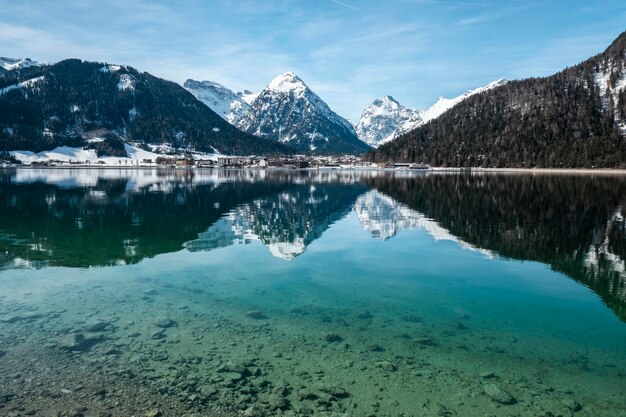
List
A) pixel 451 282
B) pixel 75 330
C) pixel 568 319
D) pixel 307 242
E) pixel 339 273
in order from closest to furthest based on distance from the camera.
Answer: pixel 75 330 → pixel 568 319 → pixel 451 282 → pixel 339 273 → pixel 307 242

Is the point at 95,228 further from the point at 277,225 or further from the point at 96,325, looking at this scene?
the point at 96,325

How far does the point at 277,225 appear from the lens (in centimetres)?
4897

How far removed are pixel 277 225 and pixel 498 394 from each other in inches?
1440

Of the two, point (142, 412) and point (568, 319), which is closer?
point (142, 412)

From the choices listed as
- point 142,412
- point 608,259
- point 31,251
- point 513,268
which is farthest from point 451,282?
point 31,251

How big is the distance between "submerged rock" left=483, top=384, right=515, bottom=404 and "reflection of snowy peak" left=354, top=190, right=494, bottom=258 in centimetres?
2104

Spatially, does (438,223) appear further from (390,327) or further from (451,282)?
(390,327)

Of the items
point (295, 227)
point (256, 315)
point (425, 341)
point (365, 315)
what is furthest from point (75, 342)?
point (295, 227)

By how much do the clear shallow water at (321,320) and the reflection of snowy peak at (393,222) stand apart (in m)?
0.63

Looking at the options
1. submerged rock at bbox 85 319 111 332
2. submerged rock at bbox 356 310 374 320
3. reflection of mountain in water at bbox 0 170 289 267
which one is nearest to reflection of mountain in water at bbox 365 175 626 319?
submerged rock at bbox 356 310 374 320

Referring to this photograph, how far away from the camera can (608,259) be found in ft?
104

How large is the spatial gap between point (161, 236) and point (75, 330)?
23.4 metres

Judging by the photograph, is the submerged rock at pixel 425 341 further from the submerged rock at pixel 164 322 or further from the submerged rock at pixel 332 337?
the submerged rock at pixel 164 322

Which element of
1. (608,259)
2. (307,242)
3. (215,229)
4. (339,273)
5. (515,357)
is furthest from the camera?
(215,229)
